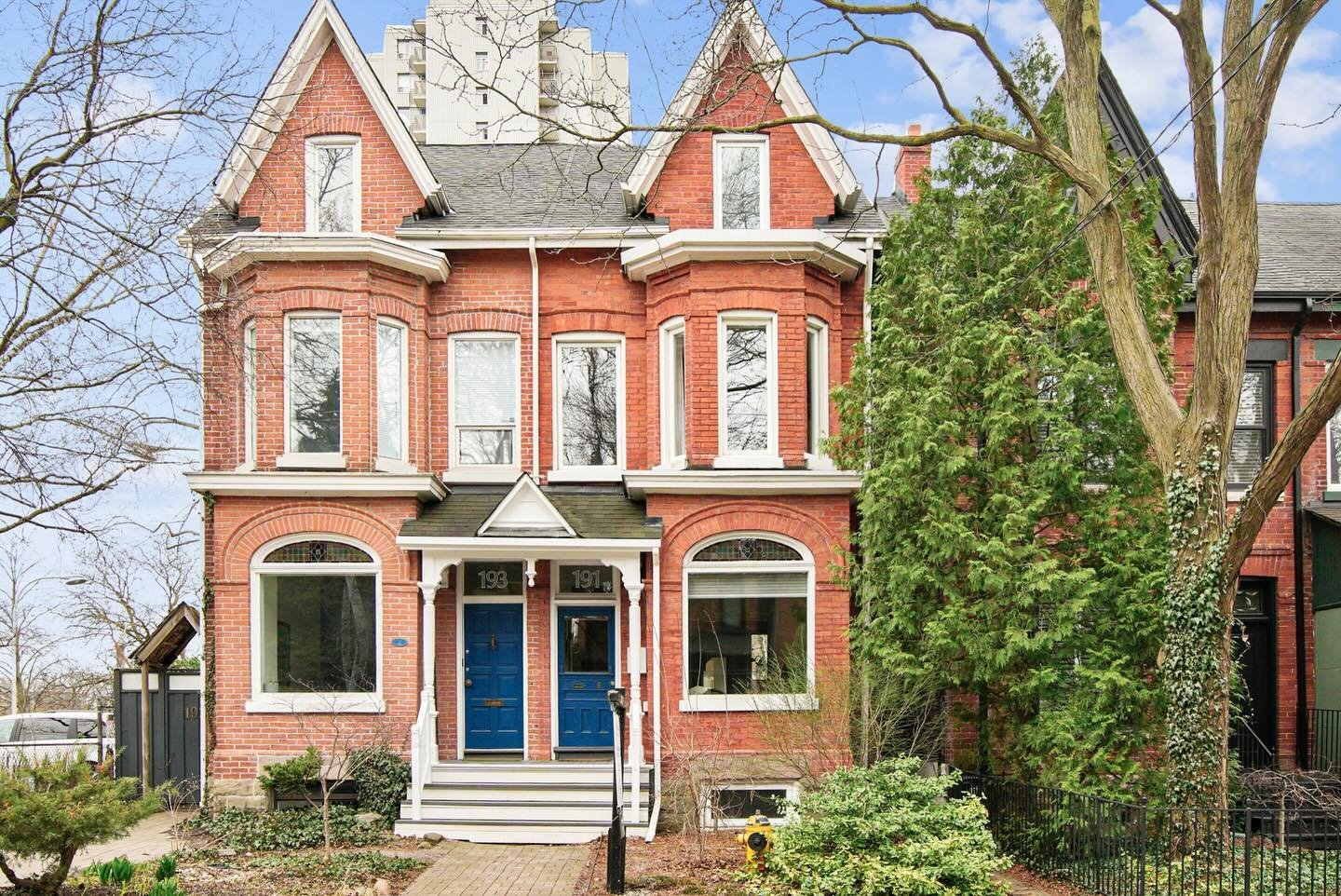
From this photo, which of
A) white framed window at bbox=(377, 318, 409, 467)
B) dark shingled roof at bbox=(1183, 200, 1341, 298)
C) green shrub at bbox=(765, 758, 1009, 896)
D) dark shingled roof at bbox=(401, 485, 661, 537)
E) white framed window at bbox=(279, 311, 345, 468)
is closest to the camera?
green shrub at bbox=(765, 758, 1009, 896)

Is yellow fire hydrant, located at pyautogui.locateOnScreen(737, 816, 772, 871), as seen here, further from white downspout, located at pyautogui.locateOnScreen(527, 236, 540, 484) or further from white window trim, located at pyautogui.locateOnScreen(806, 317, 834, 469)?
white downspout, located at pyautogui.locateOnScreen(527, 236, 540, 484)

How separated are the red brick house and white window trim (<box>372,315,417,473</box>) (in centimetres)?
3

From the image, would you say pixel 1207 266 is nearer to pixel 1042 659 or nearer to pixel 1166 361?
pixel 1166 361

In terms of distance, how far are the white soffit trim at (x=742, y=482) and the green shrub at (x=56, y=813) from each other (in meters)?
6.77

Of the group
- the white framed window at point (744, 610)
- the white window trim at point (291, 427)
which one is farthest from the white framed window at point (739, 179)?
the white window trim at point (291, 427)

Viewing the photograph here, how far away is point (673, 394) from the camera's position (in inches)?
605

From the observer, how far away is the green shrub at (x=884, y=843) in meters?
9.84

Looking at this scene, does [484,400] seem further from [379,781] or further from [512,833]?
[512,833]

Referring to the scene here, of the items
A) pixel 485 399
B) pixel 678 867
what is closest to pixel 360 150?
pixel 485 399

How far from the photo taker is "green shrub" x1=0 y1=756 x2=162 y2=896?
29.8ft

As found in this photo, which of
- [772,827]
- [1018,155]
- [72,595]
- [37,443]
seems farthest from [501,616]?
[72,595]

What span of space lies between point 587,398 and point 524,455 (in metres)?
1.20

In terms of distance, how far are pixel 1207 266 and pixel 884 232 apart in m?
4.31

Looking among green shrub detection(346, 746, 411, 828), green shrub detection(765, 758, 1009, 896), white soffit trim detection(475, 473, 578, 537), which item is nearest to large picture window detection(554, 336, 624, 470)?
white soffit trim detection(475, 473, 578, 537)
